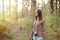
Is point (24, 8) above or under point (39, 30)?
above

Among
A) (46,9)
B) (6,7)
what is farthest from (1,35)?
(46,9)

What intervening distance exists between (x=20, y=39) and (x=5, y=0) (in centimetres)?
176

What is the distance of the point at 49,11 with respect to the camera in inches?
275

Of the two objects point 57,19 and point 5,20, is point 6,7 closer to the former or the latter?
point 5,20

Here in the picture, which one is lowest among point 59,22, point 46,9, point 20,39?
point 20,39

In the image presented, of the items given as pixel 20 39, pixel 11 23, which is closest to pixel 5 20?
pixel 11 23

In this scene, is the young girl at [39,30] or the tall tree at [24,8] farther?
the tall tree at [24,8]

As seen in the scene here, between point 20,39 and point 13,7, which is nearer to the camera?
point 20,39

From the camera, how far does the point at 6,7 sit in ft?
24.6

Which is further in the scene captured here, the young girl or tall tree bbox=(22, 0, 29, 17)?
tall tree bbox=(22, 0, 29, 17)

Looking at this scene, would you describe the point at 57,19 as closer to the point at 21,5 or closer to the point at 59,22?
the point at 59,22

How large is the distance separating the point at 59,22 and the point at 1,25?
2.06 metres

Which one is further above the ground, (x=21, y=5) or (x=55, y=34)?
(x=21, y=5)

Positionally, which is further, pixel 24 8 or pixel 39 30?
pixel 24 8
